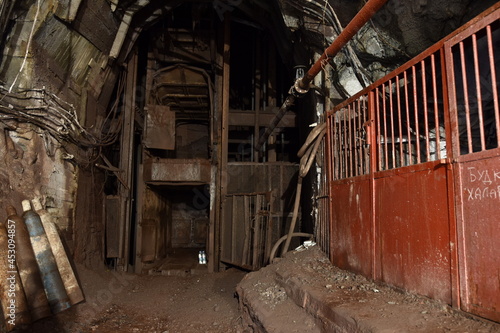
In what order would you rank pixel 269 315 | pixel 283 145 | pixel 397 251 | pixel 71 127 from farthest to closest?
pixel 283 145, pixel 71 127, pixel 269 315, pixel 397 251

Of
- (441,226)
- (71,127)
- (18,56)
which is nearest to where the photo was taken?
(441,226)

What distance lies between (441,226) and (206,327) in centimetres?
323

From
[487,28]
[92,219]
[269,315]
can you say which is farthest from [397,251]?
[92,219]

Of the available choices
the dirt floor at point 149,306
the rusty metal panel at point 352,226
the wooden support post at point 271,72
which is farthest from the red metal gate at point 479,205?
the wooden support post at point 271,72

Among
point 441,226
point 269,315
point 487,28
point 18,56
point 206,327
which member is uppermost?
point 18,56

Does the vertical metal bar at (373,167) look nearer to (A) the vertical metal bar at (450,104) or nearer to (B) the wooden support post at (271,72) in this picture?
(A) the vertical metal bar at (450,104)

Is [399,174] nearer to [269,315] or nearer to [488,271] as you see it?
[488,271]

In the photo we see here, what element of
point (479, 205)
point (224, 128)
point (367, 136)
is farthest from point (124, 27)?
point (479, 205)

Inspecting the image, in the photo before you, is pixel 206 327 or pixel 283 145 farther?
pixel 283 145

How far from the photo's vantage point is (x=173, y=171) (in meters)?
7.55

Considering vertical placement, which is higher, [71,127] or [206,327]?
[71,127]

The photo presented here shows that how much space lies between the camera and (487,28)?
2.09 m

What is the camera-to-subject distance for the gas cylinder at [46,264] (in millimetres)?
3855

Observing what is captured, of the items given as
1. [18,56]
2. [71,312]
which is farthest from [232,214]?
[18,56]
